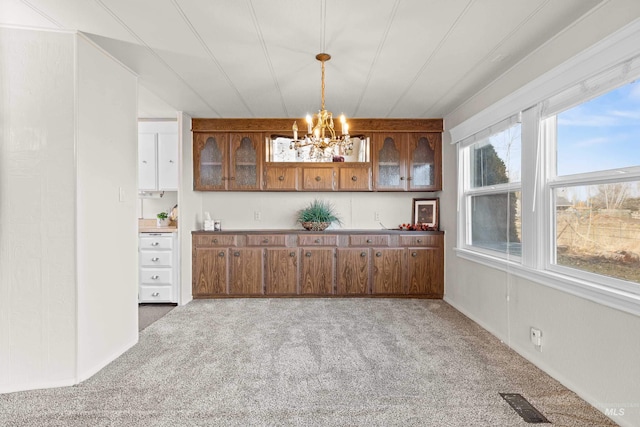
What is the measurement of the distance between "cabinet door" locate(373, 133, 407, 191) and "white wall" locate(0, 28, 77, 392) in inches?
128

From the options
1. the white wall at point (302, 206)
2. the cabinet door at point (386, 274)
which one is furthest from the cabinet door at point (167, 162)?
the cabinet door at point (386, 274)

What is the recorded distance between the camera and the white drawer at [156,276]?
390 cm

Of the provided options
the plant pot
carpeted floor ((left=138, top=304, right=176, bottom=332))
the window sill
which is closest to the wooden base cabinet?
the plant pot

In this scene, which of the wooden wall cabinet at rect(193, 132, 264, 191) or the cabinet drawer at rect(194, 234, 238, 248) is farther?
the wooden wall cabinet at rect(193, 132, 264, 191)

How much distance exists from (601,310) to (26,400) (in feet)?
11.4

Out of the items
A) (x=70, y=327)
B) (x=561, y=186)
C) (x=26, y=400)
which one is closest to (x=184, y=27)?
(x=70, y=327)

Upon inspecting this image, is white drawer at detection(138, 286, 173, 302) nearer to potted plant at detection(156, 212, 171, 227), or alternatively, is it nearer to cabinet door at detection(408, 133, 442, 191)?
potted plant at detection(156, 212, 171, 227)

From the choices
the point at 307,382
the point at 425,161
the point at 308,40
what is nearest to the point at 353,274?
the point at 425,161

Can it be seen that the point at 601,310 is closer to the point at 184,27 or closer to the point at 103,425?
the point at 103,425

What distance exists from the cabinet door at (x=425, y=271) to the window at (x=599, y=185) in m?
1.83

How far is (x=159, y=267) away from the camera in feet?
12.8

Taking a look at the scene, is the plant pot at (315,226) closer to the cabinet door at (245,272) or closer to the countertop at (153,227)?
the cabinet door at (245,272)

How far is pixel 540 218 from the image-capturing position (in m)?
2.35

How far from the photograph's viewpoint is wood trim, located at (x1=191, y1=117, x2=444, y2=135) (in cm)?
417
